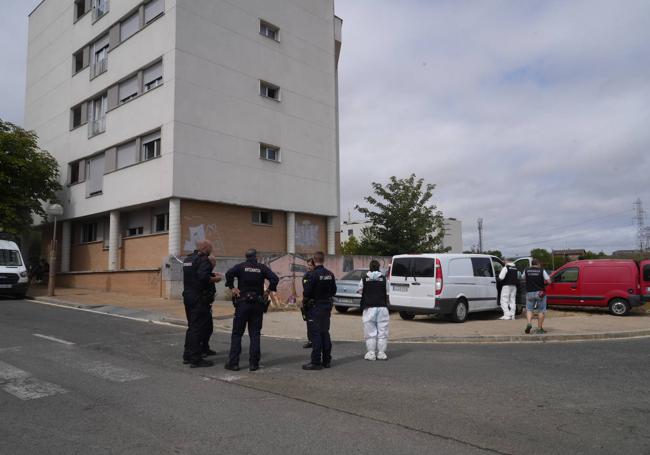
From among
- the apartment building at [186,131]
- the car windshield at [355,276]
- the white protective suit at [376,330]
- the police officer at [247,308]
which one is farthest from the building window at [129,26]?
the white protective suit at [376,330]

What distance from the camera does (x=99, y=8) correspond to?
2672cm

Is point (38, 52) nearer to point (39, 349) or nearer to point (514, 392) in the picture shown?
point (39, 349)

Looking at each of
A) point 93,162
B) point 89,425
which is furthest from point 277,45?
point 89,425

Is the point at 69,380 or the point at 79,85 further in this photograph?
the point at 79,85

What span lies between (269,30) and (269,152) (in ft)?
20.2

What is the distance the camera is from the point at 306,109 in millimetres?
26484

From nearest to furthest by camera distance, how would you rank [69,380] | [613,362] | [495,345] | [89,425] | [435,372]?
[89,425] < [69,380] < [435,372] < [613,362] < [495,345]

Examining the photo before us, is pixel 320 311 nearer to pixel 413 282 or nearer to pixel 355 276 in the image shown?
pixel 413 282

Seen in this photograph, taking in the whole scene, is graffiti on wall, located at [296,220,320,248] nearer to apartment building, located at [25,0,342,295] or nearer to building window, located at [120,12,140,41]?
apartment building, located at [25,0,342,295]

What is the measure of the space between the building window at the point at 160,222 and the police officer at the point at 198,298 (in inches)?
593

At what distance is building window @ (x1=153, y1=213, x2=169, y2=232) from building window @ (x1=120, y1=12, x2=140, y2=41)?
8.54 metres

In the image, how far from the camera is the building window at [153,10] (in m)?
22.2

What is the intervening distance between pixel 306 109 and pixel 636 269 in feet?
54.7

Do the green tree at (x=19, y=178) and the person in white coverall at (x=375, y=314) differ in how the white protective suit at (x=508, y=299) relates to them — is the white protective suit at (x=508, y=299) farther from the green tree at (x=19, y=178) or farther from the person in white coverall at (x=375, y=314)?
the green tree at (x=19, y=178)
